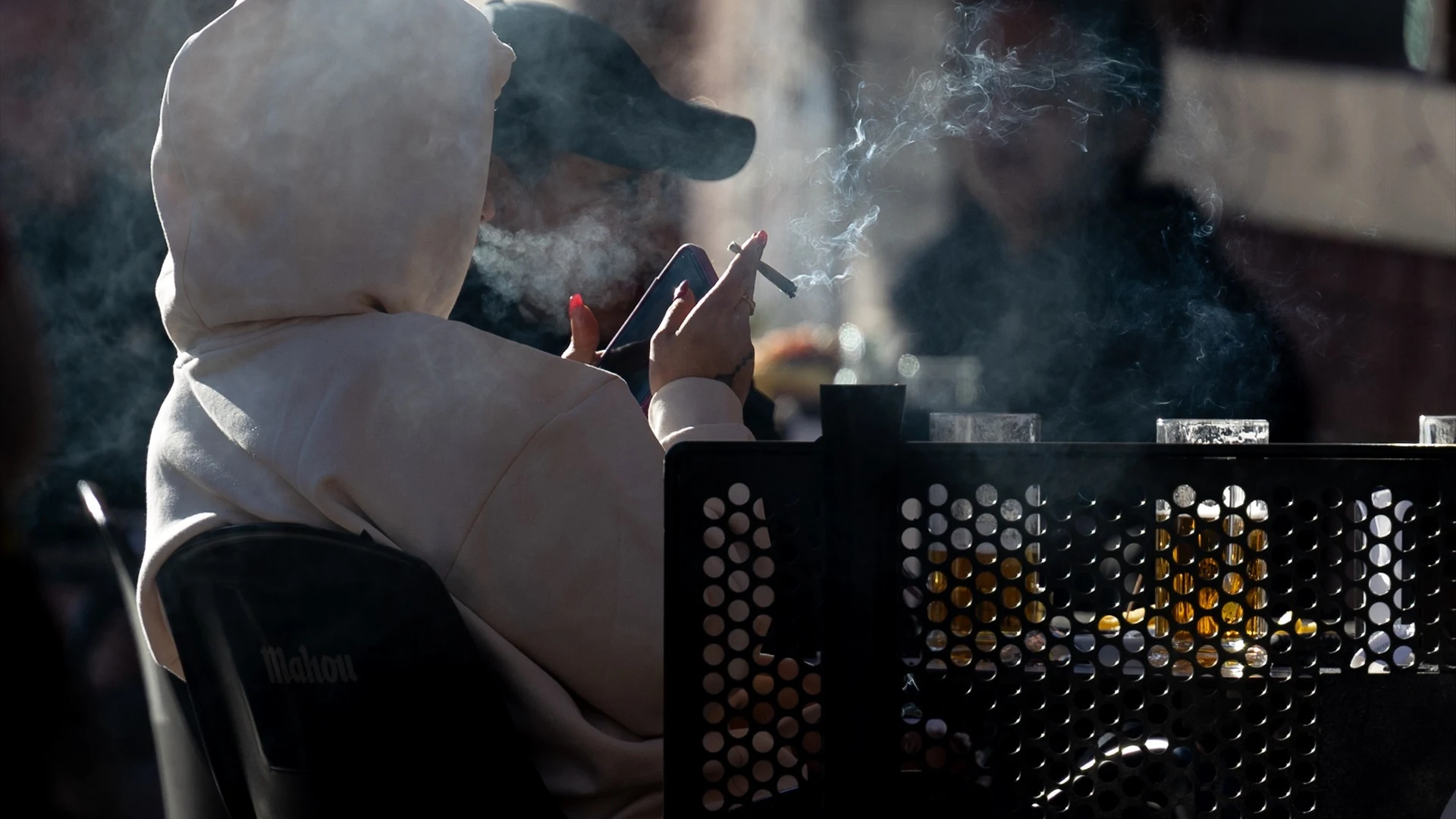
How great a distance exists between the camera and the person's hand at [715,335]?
4.28ft

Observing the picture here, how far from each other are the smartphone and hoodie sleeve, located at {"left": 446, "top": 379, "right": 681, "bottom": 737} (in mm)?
610

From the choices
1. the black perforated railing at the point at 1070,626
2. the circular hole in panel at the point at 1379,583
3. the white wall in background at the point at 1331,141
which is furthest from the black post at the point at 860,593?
the white wall in background at the point at 1331,141

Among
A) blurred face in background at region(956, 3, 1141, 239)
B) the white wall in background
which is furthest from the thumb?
the white wall in background

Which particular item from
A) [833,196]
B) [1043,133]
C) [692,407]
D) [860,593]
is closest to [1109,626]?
[860,593]

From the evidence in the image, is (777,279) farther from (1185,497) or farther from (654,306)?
(1185,497)

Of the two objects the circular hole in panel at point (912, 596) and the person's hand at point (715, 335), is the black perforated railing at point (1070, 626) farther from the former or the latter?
the person's hand at point (715, 335)

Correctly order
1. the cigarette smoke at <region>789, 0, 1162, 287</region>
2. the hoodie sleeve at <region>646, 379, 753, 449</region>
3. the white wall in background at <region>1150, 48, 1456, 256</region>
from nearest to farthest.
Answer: the hoodie sleeve at <region>646, 379, 753, 449</region>, the cigarette smoke at <region>789, 0, 1162, 287</region>, the white wall in background at <region>1150, 48, 1456, 256</region>

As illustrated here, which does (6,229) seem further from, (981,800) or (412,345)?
(981,800)

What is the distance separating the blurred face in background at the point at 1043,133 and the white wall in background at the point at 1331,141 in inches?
6.6

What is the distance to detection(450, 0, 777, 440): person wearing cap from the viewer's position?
168 centimetres

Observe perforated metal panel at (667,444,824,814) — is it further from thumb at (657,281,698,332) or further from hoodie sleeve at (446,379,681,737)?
thumb at (657,281,698,332)

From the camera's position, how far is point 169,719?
4.59 ft

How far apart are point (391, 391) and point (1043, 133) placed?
2.78m

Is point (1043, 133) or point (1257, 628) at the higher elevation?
point (1043, 133)
